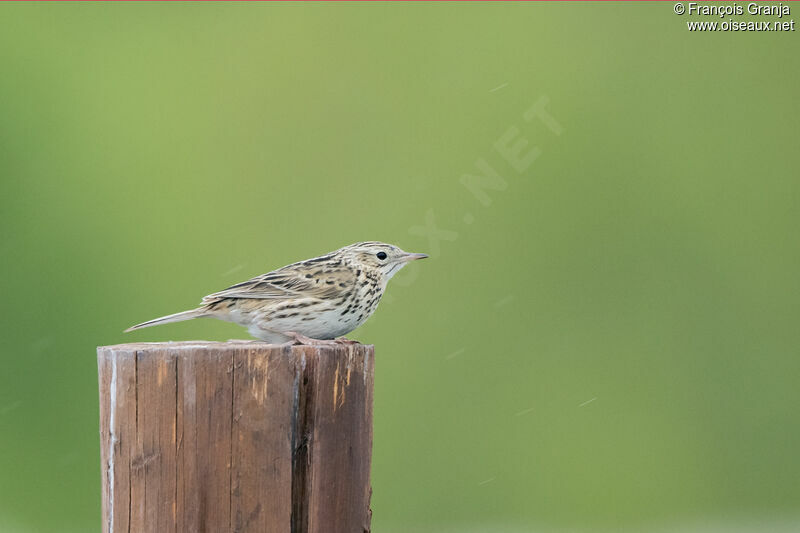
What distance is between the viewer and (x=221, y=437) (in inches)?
141

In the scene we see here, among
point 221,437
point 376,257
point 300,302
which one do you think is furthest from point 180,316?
point 221,437

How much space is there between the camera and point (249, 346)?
3.69 meters

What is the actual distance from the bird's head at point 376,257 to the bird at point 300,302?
0.06m

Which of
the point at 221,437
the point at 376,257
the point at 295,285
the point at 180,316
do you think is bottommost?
the point at 221,437

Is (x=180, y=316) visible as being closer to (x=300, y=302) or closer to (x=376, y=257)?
(x=300, y=302)

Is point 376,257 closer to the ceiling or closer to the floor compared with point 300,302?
closer to the ceiling

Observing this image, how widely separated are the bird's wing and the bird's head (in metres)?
0.15

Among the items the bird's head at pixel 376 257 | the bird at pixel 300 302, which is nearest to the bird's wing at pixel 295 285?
the bird at pixel 300 302

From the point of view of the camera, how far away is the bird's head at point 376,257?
18.8 ft

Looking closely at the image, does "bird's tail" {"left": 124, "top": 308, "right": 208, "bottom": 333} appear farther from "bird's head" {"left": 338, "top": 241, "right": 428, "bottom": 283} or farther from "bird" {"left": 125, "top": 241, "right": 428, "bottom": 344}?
"bird's head" {"left": 338, "top": 241, "right": 428, "bottom": 283}

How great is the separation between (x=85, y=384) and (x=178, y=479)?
7405 mm

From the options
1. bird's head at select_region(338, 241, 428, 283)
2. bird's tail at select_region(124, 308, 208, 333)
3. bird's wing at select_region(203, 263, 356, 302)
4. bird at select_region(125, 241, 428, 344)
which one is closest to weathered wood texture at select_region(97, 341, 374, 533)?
bird's tail at select_region(124, 308, 208, 333)

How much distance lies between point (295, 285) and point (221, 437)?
1.92 meters

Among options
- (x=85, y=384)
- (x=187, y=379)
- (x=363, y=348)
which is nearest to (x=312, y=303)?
(x=363, y=348)
